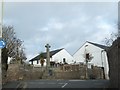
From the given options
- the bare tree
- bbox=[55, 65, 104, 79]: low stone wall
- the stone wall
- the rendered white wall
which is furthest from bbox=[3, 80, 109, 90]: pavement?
the rendered white wall

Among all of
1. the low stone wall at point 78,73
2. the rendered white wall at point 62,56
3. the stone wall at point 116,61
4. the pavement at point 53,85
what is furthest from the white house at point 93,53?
the stone wall at point 116,61

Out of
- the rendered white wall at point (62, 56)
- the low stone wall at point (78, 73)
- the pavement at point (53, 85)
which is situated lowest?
the pavement at point (53, 85)

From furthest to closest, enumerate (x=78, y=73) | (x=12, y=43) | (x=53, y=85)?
(x=78, y=73) → (x=12, y=43) → (x=53, y=85)

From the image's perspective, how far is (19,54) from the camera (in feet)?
143

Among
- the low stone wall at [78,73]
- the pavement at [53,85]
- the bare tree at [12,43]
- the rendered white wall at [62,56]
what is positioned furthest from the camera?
the rendered white wall at [62,56]

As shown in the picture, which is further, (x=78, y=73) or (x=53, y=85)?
(x=78, y=73)

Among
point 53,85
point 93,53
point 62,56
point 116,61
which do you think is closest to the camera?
point 116,61

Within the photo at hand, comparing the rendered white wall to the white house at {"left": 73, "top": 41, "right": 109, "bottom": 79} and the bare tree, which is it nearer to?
the white house at {"left": 73, "top": 41, "right": 109, "bottom": 79}

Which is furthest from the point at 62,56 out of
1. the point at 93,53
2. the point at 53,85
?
the point at 53,85

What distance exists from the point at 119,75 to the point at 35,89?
837 centimetres

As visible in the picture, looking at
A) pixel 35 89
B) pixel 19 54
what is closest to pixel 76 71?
pixel 19 54

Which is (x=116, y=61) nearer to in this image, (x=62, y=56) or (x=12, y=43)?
→ (x=12, y=43)

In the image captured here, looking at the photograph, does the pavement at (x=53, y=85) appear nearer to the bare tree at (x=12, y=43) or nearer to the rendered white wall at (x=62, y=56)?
the bare tree at (x=12, y=43)

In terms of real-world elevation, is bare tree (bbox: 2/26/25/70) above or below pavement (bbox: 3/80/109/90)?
Result: above
